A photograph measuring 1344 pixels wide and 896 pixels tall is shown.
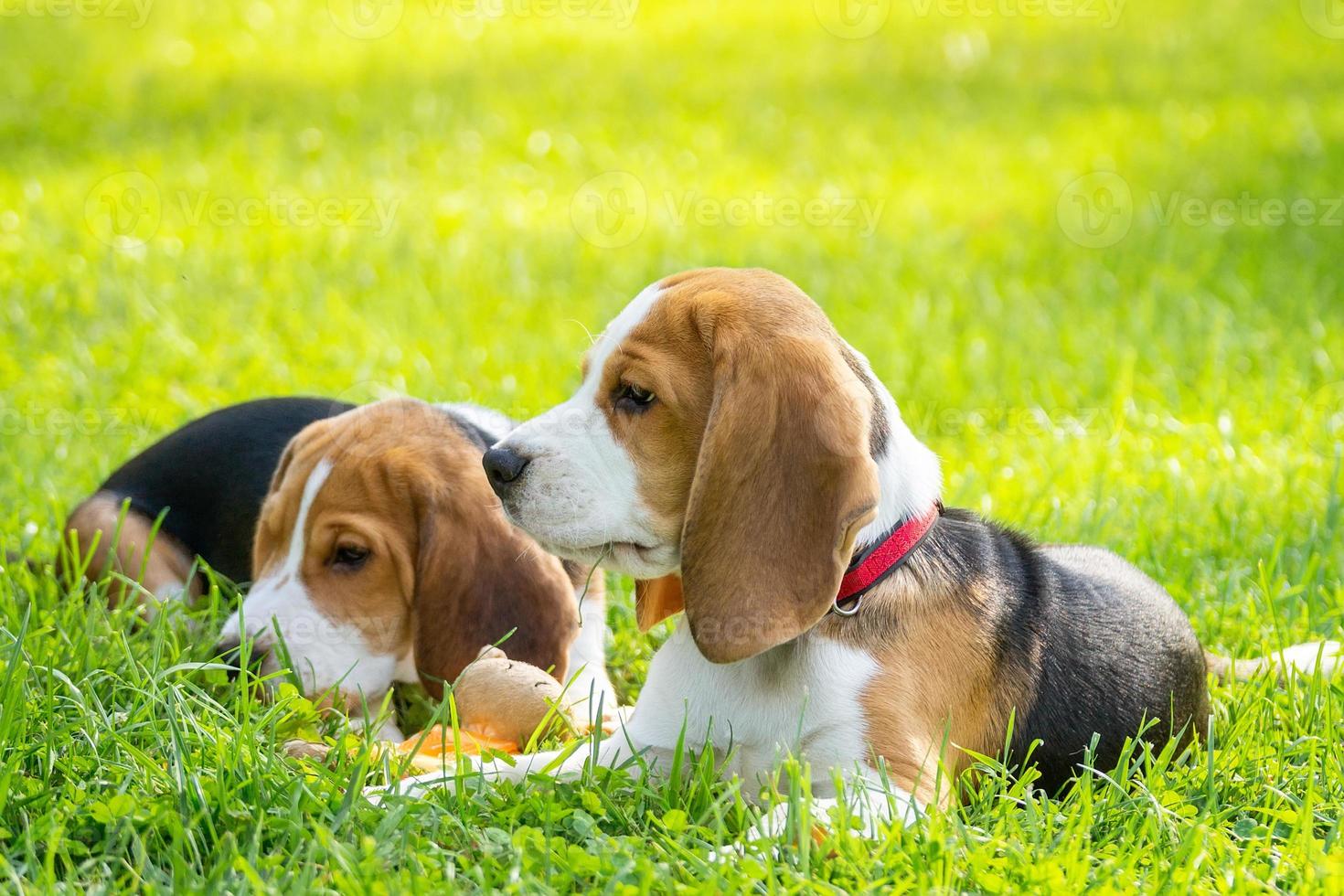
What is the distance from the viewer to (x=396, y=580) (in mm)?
4762

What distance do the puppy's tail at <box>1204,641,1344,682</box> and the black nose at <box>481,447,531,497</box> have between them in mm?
2206

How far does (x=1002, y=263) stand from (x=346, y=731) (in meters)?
7.48

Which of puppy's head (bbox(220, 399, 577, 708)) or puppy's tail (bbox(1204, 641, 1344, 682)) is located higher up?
puppy's head (bbox(220, 399, 577, 708))

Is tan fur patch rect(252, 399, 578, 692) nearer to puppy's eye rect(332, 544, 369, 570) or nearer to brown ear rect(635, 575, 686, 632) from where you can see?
puppy's eye rect(332, 544, 369, 570)

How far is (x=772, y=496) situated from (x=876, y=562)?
0.39m

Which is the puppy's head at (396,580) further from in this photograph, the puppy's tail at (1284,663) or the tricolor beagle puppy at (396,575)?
the puppy's tail at (1284,663)

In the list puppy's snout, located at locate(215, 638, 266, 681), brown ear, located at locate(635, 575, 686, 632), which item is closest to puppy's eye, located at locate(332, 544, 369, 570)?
puppy's snout, located at locate(215, 638, 266, 681)

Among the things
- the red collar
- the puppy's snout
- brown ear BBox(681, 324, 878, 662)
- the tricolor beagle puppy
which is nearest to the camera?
brown ear BBox(681, 324, 878, 662)

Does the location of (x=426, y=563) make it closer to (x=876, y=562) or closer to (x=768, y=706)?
(x=768, y=706)

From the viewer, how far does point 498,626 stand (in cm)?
462

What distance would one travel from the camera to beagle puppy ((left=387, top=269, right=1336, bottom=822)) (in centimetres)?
358

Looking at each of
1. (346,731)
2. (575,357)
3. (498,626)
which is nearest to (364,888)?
(346,731)

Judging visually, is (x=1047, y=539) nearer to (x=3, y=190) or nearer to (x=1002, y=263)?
(x=1002, y=263)

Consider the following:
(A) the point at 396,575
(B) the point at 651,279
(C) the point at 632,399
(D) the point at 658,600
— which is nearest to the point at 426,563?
(A) the point at 396,575
